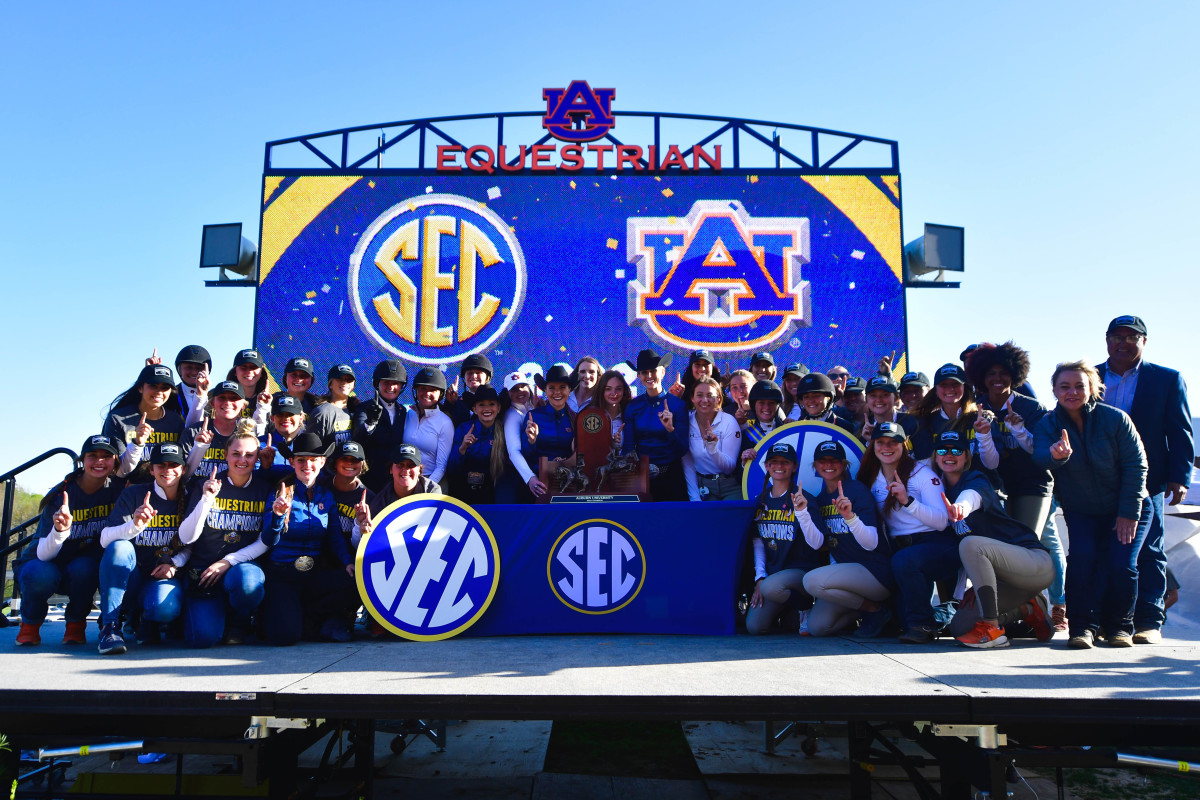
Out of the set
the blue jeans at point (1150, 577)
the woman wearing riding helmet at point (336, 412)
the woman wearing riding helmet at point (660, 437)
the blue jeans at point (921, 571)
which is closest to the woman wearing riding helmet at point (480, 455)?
the woman wearing riding helmet at point (336, 412)

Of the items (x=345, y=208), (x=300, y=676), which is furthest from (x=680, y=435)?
(x=345, y=208)

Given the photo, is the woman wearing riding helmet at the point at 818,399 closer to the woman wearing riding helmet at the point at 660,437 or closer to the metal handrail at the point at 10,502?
the woman wearing riding helmet at the point at 660,437

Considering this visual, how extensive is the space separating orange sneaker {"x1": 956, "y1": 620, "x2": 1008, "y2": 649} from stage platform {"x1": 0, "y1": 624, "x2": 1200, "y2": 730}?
12 centimetres

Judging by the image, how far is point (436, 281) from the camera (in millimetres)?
9539

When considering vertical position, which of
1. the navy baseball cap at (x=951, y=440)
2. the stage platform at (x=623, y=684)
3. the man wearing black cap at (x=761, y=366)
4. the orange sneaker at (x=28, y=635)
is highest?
the man wearing black cap at (x=761, y=366)

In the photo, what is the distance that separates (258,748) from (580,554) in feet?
6.53

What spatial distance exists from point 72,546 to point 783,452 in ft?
13.5

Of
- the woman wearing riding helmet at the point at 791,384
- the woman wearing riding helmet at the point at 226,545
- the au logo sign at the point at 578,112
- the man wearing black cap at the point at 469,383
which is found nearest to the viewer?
the woman wearing riding helmet at the point at 226,545

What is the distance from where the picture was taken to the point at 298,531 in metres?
4.37

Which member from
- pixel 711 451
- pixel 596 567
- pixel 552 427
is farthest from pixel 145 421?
pixel 711 451

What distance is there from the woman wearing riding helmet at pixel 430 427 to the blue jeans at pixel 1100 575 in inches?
151

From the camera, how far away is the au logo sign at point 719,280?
9.37 meters

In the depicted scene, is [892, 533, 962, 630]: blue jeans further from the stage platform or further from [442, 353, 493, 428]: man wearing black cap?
[442, 353, 493, 428]: man wearing black cap

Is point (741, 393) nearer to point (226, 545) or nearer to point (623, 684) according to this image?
point (623, 684)
